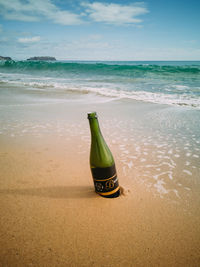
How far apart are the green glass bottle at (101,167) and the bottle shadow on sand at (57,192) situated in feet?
0.47

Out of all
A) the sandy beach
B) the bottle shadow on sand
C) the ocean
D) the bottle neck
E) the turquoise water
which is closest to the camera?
the sandy beach

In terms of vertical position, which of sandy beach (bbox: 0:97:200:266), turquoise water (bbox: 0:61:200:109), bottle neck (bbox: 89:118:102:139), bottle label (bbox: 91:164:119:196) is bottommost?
sandy beach (bbox: 0:97:200:266)

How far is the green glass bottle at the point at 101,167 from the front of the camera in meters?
1.38

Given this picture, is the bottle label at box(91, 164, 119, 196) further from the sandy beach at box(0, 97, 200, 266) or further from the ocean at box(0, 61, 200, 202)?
the ocean at box(0, 61, 200, 202)

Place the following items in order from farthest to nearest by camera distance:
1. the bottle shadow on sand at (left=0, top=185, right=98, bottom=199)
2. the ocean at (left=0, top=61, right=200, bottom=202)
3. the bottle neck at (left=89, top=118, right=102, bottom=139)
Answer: the ocean at (left=0, top=61, right=200, bottom=202) < the bottle shadow on sand at (left=0, top=185, right=98, bottom=199) < the bottle neck at (left=89, top=118, right=102, bottom=139)

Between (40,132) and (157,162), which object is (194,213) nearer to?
(157,162)

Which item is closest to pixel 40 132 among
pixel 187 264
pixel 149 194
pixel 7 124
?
pixel 7 124

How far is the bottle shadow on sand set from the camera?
1.51 metres

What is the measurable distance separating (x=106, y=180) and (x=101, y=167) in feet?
0.36

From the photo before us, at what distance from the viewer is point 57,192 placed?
156 cm

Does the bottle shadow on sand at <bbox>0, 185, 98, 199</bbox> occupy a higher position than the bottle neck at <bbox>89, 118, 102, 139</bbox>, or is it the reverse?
the bottle neck at <bbox>89, 118, 102, 139</bbox>

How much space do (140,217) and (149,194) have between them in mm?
322

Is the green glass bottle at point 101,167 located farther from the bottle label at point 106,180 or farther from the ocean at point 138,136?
the ocean at point 138,136

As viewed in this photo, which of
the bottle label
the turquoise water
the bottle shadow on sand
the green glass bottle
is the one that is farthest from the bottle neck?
the turquoise water
